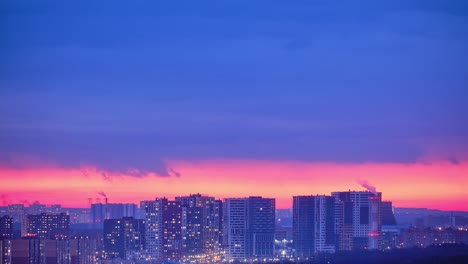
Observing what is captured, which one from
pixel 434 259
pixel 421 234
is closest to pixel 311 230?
pixel 421 234

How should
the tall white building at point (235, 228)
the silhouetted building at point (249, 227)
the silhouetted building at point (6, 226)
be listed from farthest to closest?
the tall white building at point (235, 228)
the silhouetted building at point (249, 227)
the silhouetted building at point (6, 226)

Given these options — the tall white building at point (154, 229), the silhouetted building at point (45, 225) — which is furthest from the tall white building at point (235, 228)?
the silhouetted building at point (45, 225)

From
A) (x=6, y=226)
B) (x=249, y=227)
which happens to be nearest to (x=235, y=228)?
(x=249, y=227)

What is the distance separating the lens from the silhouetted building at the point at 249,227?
299 ft

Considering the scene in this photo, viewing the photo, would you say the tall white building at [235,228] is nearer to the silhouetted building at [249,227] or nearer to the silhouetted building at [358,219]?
the silhouetted building at [249,227]

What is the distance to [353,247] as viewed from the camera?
88.8m

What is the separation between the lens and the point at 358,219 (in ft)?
309

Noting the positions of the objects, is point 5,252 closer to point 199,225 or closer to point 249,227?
point 199,225

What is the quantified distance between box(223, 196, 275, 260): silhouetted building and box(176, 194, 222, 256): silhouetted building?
2.23 m

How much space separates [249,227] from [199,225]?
735cm

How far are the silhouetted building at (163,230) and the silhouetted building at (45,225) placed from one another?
18.5 feet

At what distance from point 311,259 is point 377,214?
66.0 ft

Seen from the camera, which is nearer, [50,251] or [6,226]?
[50,251]

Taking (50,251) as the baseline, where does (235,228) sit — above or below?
above
